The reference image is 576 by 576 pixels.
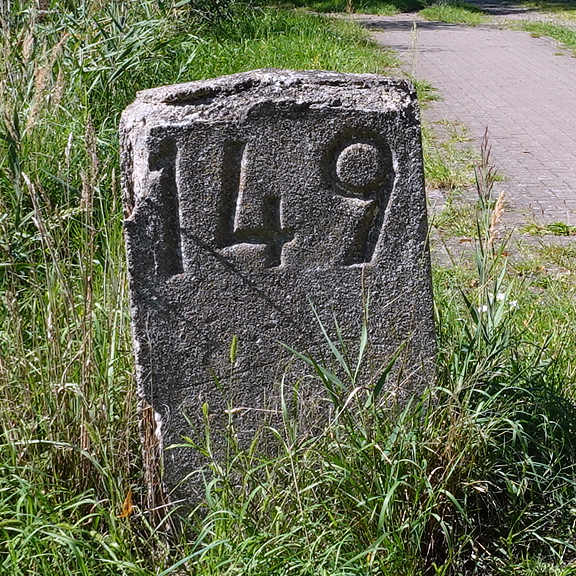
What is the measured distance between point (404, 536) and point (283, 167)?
0.99 m

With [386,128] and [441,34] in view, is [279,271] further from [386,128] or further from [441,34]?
[441,34]

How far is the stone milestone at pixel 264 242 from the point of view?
2318 millimetres

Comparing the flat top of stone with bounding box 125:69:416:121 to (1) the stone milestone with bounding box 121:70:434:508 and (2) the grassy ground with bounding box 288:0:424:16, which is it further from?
(2) the grassy ground with bounding box 288:0:424:16

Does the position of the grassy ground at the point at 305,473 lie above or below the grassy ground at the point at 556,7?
above

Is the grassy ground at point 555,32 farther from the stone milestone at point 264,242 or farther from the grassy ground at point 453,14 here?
the stone milestone at point 264,242

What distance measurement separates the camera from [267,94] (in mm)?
2328

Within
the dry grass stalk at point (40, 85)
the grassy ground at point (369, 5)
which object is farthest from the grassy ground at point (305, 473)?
the grassy ground at point (369, 5)

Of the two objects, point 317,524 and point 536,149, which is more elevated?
point 317,524

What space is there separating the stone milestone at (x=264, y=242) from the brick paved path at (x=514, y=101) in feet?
3.54

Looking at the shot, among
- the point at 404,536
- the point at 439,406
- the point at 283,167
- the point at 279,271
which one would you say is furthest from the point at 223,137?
the point at 404,536

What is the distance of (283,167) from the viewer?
2363 millimetres

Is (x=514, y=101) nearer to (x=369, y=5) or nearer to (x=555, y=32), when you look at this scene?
(x=555, y=32)

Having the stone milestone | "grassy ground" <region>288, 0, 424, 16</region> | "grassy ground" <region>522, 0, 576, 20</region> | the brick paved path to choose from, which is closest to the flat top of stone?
the stone milestone

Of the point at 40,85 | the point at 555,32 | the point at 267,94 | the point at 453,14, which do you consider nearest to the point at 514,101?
the point at 555,32
